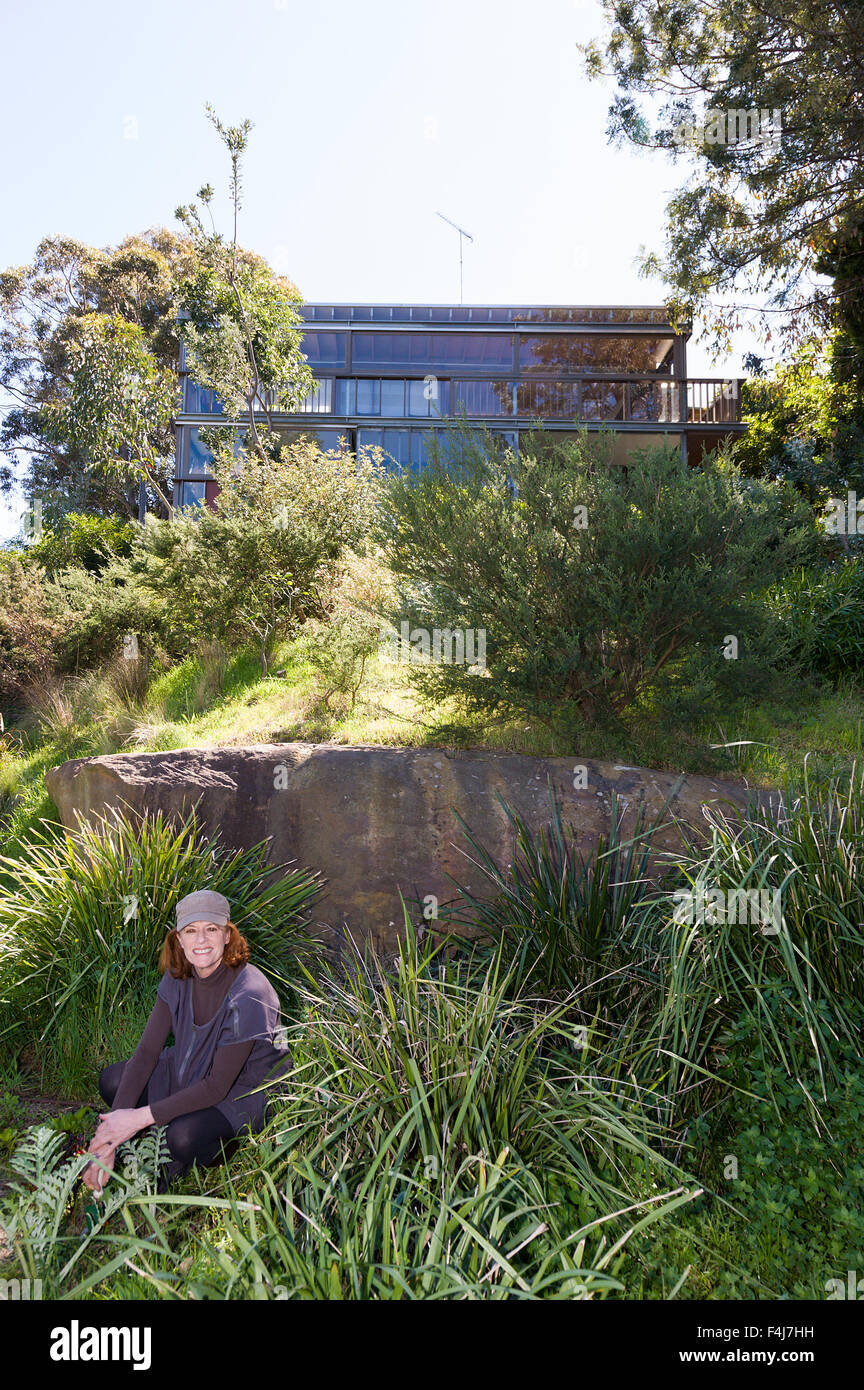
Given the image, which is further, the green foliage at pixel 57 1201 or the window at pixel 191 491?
the window at pixel 191 491

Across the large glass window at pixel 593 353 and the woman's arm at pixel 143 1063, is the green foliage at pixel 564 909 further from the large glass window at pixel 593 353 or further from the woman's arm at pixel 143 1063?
the large glass window at pixel 593 353

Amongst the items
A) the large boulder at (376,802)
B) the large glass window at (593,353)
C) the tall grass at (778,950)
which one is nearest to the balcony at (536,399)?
the large glass window at (593,353)

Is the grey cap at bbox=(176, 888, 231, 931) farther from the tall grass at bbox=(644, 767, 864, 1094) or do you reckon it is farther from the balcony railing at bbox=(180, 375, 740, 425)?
the balcony railing at bbox=(180, 375, 740, 425)

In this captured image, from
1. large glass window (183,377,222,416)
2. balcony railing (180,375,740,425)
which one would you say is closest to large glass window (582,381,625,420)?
balcony railing (180,375,740,425)

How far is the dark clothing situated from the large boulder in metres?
1.70

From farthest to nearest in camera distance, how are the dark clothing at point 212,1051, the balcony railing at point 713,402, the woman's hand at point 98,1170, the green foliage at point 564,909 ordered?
the balcony railing at point 713,402
the green foliage at point 564,909
the dark clothing at point 212,1051
the woman's hand at point 98,1170

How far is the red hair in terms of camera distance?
3.85 meters

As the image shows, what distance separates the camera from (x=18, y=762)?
10.6 m

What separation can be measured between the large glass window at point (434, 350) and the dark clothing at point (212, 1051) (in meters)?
22.4

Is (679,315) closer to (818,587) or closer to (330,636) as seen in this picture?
(818,587)

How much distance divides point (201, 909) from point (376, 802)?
89.5 inches

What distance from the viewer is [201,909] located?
146 inches

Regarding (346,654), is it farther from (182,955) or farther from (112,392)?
(112,392)

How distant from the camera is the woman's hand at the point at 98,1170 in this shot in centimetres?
330
